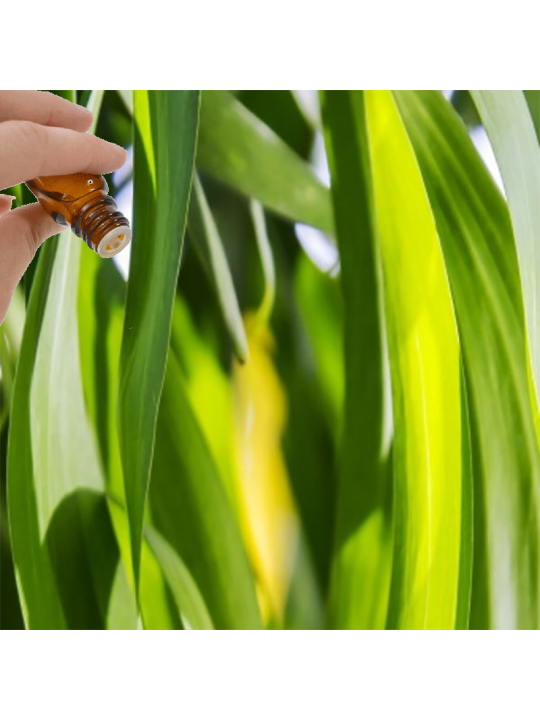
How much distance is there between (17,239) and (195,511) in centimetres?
45

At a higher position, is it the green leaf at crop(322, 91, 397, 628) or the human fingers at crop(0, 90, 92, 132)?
the human fingers at crop(0, 90, 92, 132)

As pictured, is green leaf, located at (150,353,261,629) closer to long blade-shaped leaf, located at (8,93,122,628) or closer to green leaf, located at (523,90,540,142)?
long blade-shaped leaf, located at (8,93,122,628)

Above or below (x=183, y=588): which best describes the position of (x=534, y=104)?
above

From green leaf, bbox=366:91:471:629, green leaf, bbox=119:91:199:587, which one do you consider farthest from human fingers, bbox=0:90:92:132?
green leaf, bbox=366:91:471:629

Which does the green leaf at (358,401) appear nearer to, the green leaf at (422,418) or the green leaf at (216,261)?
the green leaf at (422,418)

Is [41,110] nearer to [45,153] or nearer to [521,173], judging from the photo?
[45,153]

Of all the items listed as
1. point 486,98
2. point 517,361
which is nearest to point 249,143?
point 486,98

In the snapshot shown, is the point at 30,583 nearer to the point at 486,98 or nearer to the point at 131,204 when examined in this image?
the point at 131,204

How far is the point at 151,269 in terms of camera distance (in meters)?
0.83

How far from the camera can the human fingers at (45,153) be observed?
0.38 meters

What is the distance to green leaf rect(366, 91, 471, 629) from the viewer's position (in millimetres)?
803

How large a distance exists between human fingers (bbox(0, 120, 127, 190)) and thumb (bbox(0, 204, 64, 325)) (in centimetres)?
8

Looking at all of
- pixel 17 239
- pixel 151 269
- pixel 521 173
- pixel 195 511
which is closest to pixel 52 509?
pixel 195 511
